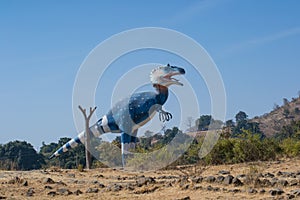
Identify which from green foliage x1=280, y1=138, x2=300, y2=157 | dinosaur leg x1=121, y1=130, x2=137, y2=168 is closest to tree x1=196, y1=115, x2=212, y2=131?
dinosaur leg x1=121, y1=130, x2=137, y2=168

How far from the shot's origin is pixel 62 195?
13570mm

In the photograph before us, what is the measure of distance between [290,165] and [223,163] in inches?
194

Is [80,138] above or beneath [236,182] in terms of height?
above

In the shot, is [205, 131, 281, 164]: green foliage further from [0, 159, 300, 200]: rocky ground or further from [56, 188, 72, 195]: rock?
[56, 188, 72, 195]: rock

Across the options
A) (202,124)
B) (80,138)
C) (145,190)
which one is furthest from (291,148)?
(202,124)

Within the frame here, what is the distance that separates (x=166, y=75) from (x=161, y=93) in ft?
2.86

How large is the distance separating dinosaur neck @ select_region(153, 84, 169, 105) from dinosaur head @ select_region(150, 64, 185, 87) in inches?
A: 8.7

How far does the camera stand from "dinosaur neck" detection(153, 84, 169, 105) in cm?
2372

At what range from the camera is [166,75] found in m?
23.5

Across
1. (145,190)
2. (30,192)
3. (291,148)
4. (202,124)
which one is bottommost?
(145,190)

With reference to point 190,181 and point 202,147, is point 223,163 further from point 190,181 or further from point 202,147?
point 190,181

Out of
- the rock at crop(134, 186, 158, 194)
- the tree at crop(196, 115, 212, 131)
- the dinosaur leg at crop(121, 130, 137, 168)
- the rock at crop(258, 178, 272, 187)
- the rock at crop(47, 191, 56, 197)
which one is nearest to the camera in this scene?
the rock at crop(258, 178, 272, 187)

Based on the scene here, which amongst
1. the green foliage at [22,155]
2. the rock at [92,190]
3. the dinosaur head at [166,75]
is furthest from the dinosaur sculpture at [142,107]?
the green foliage at [22,155]

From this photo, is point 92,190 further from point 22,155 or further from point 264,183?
point 22,155
